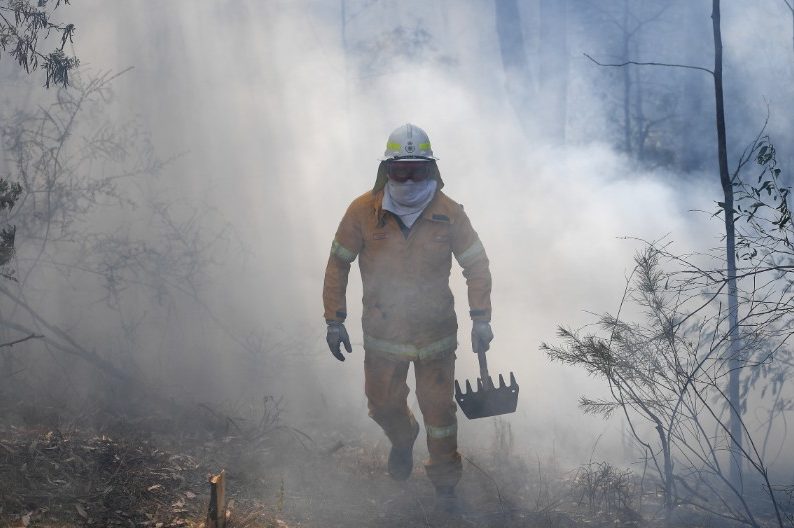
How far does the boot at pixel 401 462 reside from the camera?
470cm

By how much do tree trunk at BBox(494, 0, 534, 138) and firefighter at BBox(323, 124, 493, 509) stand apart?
8960 millimetres

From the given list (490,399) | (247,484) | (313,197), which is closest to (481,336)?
(490,399)

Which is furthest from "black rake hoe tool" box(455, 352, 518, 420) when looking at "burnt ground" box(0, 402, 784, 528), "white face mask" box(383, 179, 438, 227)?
"white face mask" box(383, 179, 438, 227)

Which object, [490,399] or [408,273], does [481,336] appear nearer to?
[490,399]

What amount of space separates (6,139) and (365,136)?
3.67 m

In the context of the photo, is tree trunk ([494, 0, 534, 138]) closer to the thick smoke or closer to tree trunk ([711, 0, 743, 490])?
the thick smoke

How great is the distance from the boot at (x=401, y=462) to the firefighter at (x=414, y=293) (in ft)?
0.81

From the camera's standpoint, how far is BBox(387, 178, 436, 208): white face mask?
423cm

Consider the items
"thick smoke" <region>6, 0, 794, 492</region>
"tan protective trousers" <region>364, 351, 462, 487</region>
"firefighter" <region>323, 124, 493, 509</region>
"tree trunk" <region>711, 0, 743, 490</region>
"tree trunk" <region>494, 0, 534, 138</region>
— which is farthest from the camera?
"tree trunk" <region>494, 0, 534, 138</region>

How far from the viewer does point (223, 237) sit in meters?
7.12

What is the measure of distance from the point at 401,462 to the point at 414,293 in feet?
3.71

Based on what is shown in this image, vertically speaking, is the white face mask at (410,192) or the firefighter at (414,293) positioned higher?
the white face mask at (410,192)

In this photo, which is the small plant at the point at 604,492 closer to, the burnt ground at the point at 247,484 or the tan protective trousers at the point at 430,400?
the burnt ground at the point at 247,484

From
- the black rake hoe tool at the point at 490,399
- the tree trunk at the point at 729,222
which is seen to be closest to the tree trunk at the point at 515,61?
the tree trunk at the point at 729,222
